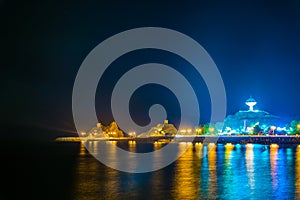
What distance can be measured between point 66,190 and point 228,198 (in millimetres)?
7988

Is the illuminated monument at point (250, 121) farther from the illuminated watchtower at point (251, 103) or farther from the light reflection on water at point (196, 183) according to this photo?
the light reflection on water at point (196, 183)

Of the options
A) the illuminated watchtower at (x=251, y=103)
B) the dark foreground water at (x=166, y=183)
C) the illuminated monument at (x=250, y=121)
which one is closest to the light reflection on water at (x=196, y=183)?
the dark foreground water at (x=166, y=183)

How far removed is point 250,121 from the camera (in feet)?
328

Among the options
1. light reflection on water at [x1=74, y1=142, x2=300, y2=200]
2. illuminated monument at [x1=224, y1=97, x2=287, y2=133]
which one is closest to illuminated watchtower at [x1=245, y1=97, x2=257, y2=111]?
illuminated monument at [x1=224, y1=97, x2=287, y2=133]

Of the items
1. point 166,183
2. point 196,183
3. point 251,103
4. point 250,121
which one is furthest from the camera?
point 251,103

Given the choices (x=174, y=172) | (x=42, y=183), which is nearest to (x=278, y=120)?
(x=174, y=172)

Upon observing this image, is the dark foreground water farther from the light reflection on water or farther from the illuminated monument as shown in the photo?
the illuminated monument

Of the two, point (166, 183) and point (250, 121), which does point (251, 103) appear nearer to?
point (250, 121)

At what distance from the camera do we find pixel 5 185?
2298 centimetres

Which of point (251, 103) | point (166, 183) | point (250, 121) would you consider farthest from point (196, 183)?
point (251, 103)

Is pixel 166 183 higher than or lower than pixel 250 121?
lower

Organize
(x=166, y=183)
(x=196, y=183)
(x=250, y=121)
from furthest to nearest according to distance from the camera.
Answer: (x=250, y=121) < (x=166, y=183) < (x=196, y=183)

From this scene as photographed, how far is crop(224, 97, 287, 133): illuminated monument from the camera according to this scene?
97000mm

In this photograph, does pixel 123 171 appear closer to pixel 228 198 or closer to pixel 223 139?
pixel 228 198
